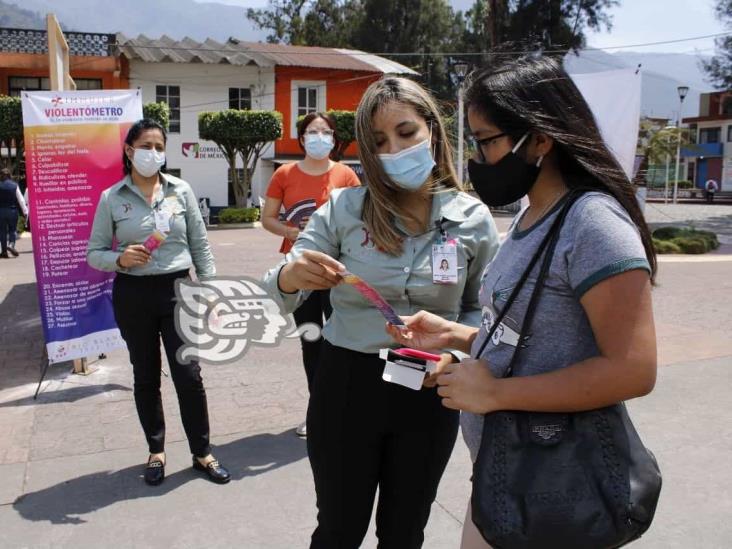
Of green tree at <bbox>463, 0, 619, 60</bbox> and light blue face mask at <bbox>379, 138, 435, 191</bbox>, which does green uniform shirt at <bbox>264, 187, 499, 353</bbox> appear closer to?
light blue face mask at <bbox>379, 138, 435, 191</bbox>

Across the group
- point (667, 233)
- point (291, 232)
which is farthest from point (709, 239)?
point (291, 232)

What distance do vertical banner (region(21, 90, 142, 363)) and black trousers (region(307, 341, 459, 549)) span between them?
3.68 meters

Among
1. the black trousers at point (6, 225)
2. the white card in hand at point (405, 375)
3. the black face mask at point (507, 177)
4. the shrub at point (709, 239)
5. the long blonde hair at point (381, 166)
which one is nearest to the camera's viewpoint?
the black face mask at point (507, 177)

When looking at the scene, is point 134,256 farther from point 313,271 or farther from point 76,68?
point 76,68

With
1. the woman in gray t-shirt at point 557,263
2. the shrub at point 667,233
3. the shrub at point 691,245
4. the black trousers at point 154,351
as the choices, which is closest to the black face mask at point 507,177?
the woman in gray t-shirt at point 557,263

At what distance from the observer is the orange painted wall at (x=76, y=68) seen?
83.3 feet

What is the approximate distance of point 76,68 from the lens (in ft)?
85.1

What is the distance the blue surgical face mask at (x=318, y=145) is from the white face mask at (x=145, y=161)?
3.07 ft

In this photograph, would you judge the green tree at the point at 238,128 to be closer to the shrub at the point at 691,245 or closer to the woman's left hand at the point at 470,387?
the shrub at the point at 691,245

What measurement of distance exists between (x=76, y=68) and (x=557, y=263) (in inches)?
1097

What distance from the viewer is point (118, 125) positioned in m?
5.33

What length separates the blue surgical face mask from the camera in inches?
172

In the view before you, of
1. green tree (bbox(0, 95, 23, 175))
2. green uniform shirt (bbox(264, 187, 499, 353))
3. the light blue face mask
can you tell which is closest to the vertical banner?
green uniform shirt (bbox(264, 187, 499, 353))

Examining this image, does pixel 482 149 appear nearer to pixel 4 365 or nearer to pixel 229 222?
pixel 4 365
